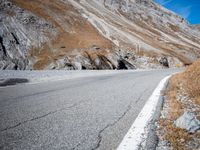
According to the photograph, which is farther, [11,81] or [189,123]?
[11,81]

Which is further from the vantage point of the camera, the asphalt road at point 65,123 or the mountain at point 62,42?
the mountain at point 62,42

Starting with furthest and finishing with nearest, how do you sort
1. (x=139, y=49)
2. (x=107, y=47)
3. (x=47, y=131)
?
1. (x=139, y=49)
2. (x=107, y=47)
3. (x=47, y=131)

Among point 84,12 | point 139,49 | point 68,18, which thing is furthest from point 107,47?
point 84,12

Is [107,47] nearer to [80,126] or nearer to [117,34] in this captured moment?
[117,34]

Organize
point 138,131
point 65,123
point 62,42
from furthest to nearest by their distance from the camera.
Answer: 1. point 62,42
2. point 65,123
3. point 138,131

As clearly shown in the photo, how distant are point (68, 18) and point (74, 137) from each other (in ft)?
215

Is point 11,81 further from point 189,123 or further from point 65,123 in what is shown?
point 189,123

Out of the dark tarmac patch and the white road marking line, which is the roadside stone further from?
the dark tarmac patch

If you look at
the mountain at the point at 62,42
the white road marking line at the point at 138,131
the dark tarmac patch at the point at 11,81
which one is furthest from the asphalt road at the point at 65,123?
the mountain at the point at 62,42

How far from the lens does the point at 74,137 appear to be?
424 centimetres

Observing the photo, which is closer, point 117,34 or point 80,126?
point 80,126

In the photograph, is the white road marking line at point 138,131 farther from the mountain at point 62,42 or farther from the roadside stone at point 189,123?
the mountain at point 62,42

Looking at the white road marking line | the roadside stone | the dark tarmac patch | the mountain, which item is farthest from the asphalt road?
the mountain

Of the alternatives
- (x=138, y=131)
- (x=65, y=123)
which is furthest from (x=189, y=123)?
(x=65, y=123)
